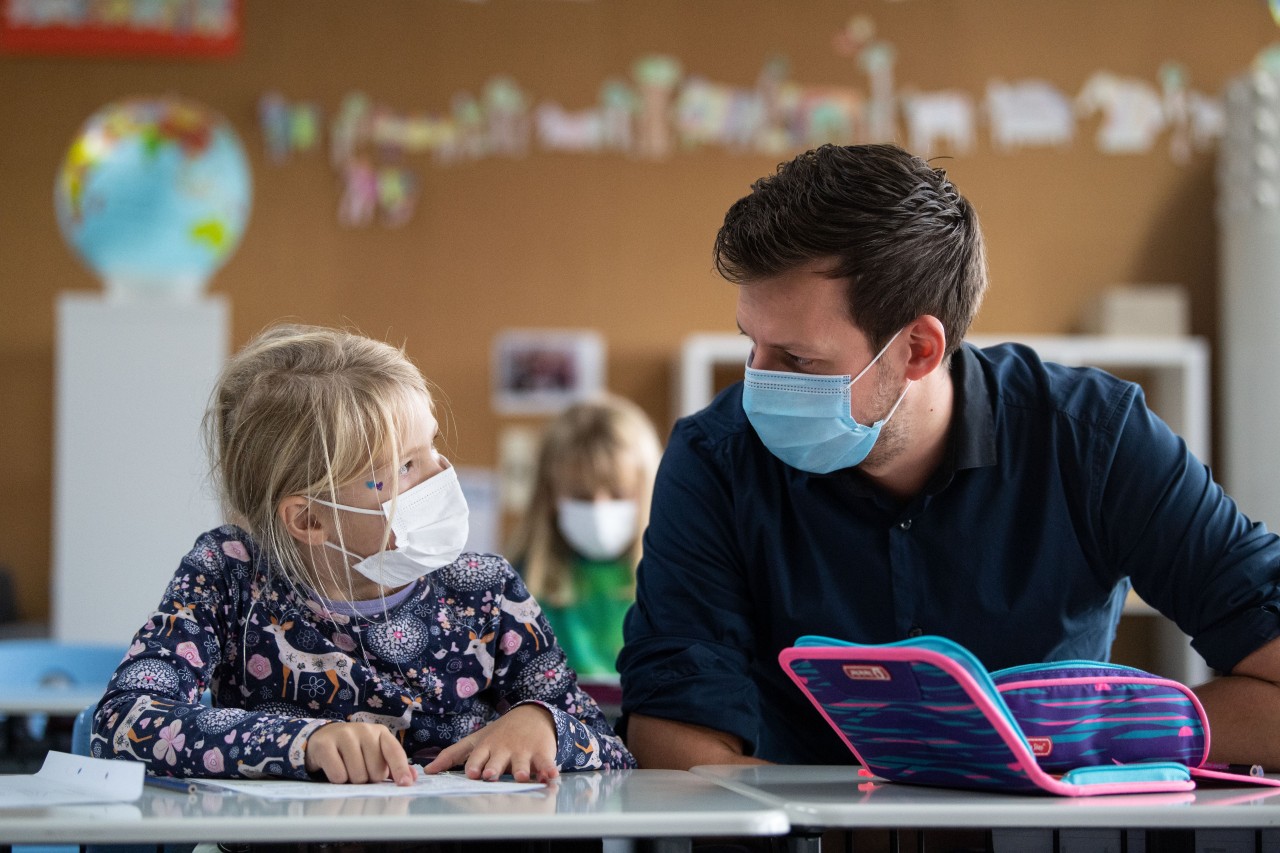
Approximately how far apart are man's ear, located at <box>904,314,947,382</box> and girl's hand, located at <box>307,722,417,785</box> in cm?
77

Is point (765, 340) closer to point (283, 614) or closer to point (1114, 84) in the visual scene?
point (283, 614)

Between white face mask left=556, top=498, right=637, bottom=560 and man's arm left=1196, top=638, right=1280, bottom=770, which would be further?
white face mask left=556, top=498, right=637, bottom=560

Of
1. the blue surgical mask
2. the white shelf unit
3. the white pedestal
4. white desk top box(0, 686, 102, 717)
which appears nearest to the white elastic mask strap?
the blue surgical mask

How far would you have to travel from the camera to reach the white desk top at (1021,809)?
1.01 m

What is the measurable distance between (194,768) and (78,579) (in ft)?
9.15

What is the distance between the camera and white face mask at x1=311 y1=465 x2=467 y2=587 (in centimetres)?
150

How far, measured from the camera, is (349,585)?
1.51m

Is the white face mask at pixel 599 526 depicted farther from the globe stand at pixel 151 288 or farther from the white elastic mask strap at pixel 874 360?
the white elastic mask strap at pixel 874 360

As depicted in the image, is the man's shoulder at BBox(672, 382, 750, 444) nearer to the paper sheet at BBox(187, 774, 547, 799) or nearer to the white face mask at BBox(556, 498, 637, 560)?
the paper sheet at BBox(187, 774, 547, 799)

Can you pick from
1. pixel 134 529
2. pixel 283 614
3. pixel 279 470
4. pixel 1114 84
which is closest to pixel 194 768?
pixel 283 614

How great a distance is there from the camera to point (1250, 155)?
409 cm

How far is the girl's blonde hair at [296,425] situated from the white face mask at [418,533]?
40mm

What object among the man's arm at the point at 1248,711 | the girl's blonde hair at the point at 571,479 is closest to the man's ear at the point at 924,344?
the man's arm at the point at 1248,711

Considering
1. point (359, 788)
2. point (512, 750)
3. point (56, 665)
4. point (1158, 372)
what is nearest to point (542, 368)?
point (1158, 372)
